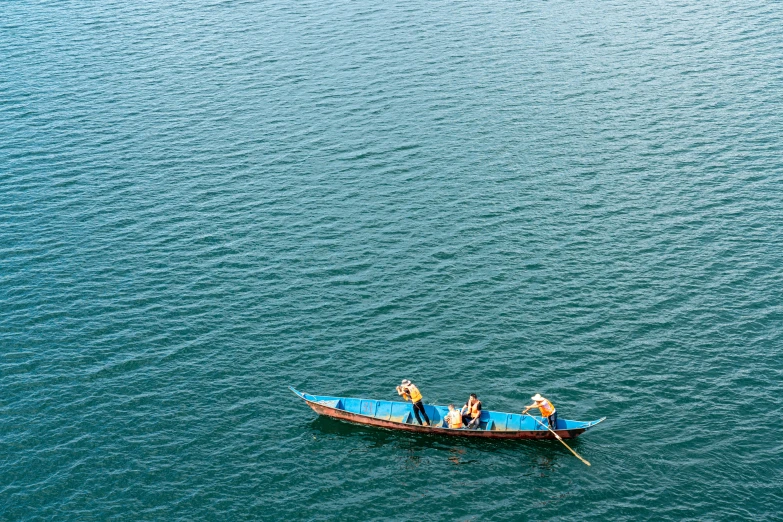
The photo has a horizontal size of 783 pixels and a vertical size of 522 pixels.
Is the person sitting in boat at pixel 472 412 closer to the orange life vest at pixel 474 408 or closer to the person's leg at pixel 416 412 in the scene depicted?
the orange life vest at pixel 474 408

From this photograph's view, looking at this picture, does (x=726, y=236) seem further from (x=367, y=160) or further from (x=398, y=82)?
(x=398, y=82)

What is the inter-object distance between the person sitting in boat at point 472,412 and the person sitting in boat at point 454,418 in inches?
14.2

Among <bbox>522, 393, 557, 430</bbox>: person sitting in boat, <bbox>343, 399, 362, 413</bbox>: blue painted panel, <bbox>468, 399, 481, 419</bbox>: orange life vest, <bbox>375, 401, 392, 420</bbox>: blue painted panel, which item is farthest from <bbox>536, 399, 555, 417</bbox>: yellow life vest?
<bbox>343, 399, 362, 413</bbox>: blue painted panel

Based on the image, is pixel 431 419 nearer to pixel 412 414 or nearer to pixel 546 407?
pixel 412 414

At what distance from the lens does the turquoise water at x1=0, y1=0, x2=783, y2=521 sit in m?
62.2

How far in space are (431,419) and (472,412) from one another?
11.5 feet

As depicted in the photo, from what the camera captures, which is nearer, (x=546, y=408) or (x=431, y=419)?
(x=546, y=408)

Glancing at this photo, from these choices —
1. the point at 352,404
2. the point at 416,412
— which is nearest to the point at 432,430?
the point at 416,412

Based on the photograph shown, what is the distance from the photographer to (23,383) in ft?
236

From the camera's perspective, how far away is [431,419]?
6606 centimetres

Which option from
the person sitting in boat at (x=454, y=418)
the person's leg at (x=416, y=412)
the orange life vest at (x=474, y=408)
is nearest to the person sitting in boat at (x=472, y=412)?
the orange life vest at (x=474, y=408)

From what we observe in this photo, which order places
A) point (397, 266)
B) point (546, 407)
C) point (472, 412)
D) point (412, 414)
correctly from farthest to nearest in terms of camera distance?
point (397, 266)
point (412, 414)
point (472, 412)
point (546, 407)

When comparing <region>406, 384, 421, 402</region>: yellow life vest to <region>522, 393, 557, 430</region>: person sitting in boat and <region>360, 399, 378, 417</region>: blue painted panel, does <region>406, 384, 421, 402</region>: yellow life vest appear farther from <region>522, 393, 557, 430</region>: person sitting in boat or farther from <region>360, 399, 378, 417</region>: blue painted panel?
<region>522, 393, 557, 430</region>: person sitting in boat

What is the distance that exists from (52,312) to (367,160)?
39330 millimetres
